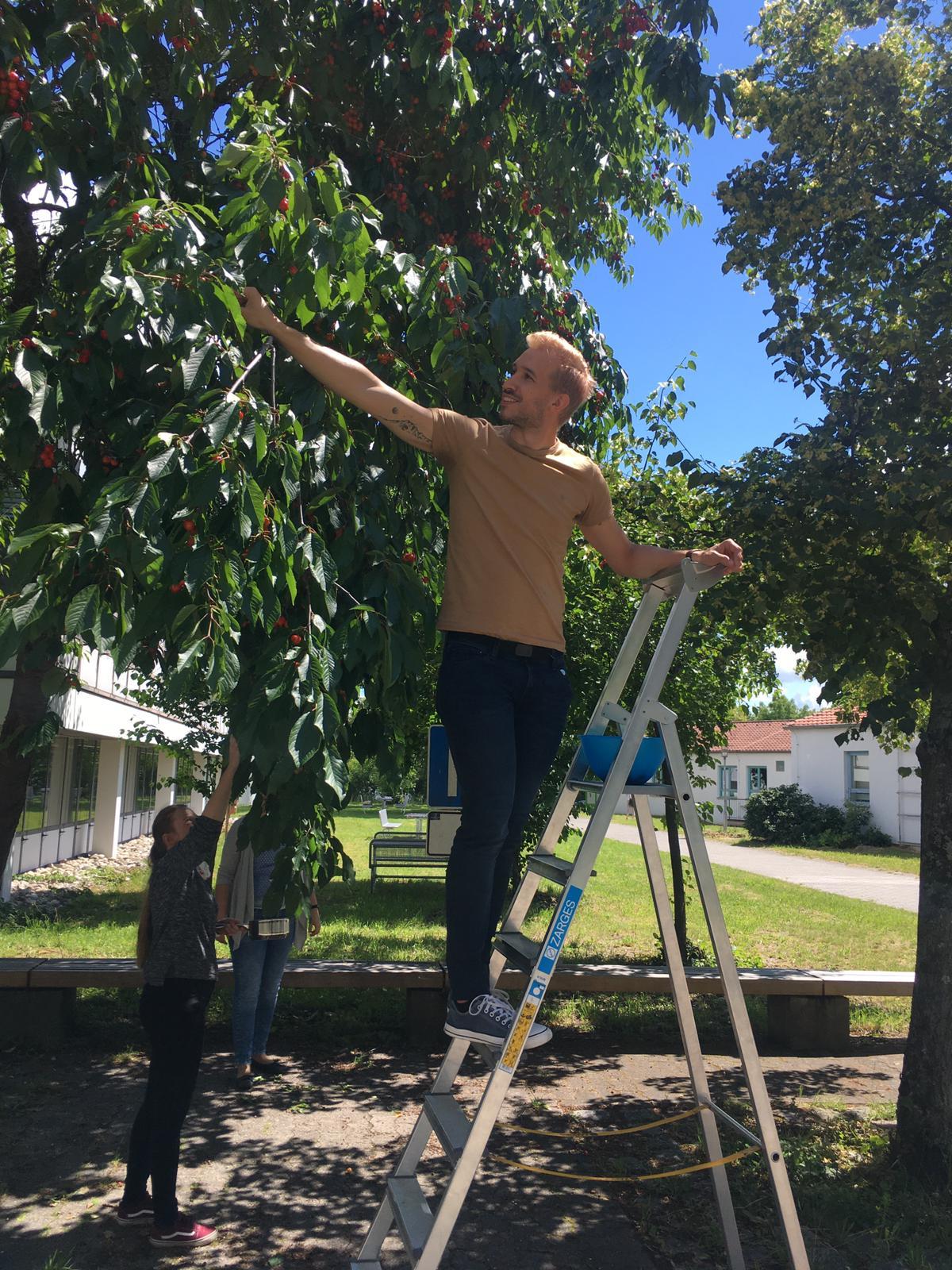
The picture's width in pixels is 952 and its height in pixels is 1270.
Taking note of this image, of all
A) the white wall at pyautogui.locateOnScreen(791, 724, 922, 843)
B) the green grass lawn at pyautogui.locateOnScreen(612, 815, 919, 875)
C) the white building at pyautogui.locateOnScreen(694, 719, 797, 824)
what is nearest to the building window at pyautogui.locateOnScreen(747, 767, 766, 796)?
the white building at pyautogui.locateOnScreen(694, 719, 797, 824)

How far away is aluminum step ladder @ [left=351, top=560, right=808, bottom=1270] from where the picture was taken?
2.68m

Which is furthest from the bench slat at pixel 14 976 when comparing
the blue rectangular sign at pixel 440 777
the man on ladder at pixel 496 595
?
the man on ladder at pixel 496 595

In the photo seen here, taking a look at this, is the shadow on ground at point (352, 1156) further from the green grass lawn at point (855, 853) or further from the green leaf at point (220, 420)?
the green grass lawn at point (855, 853)

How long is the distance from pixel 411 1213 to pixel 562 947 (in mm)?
892

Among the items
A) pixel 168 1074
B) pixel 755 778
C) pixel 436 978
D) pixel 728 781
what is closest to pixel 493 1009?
pixel 168 1074

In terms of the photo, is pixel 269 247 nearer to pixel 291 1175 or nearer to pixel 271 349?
pixel 271 349

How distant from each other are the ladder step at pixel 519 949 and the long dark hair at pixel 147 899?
181cm

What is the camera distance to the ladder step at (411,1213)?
2.77 meters

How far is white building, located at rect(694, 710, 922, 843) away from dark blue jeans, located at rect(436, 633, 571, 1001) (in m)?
18.1

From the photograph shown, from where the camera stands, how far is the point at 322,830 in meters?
3.08

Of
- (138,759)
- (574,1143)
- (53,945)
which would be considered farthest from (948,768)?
(138,759)

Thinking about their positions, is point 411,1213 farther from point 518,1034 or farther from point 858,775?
point 858,775

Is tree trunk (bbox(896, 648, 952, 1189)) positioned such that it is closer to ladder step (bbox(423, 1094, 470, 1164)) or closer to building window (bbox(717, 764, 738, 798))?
ladder step (bbox(423, 1094, 470, 1164))

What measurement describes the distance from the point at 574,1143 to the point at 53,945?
296 inches
